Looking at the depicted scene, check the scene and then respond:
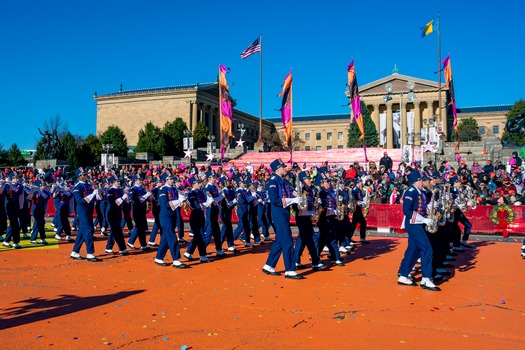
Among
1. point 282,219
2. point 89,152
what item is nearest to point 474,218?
point 282,219

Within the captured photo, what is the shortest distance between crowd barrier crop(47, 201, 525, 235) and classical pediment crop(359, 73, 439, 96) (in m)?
65.7

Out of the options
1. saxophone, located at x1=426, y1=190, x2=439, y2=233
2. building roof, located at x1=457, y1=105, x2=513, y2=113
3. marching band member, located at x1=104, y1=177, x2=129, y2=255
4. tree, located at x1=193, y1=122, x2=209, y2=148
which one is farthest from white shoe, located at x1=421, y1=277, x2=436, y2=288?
building roof, located at x1=457, y1=105, x2=513, y2=113

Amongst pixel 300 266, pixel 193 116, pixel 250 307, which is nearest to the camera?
pixel 250 307

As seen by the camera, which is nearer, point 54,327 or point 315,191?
point 54,327

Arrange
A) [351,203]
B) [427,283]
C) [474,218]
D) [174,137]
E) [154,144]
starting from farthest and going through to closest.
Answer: [174,137], [154,144], [474,218], [351,203], [427,283]

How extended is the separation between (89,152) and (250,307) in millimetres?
43505

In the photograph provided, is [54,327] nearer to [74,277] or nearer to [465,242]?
[74,277]

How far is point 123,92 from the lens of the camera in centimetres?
8538

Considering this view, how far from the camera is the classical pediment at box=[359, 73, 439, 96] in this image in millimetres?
78688

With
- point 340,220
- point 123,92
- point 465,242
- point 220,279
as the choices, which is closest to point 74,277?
point 220,279

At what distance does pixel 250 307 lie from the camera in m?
7.27

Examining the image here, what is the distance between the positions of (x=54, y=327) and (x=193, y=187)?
601 cm

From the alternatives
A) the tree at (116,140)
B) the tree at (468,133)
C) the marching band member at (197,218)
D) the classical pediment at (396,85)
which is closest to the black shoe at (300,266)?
the marching band member at (197,218)

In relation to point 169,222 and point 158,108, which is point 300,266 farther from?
point 158,108
